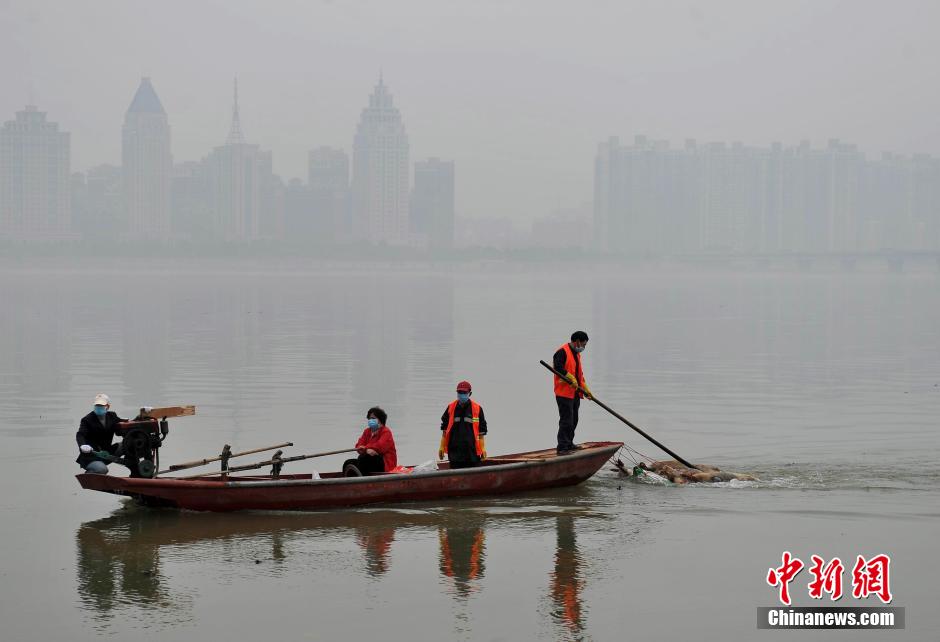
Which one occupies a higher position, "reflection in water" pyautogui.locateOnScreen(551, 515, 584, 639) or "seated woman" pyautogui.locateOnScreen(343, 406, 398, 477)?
"seated woman" pyautogui.locateOnScreen(343, 406, 398, 477)

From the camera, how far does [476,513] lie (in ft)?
44.6

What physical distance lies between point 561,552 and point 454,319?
43107 millimetres

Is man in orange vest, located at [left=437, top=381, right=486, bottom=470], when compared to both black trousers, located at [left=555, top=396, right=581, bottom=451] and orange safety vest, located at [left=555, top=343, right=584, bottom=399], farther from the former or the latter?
orange safety vest, located at [left=555, top=343, right=584, bottom=399]

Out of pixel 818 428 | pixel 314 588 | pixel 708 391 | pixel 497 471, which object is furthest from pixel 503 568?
pixel 708 391

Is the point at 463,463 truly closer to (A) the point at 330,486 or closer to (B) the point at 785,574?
(A) the point at 330,486

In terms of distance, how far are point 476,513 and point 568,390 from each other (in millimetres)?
2397

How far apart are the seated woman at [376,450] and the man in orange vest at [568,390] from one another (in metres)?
2.24

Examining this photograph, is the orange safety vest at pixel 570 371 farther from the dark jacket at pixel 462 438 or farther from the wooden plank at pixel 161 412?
the wooden plank at pixel 161 412

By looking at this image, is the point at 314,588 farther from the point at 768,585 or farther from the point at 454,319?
the point at 454,319

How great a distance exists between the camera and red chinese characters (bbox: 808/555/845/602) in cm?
1073

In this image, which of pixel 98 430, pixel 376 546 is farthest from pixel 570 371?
pixel 98 430

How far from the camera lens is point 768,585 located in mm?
11062

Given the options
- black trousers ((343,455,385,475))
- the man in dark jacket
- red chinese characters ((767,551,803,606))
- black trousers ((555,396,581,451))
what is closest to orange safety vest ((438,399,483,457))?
black trousers ((343,455,385,475))

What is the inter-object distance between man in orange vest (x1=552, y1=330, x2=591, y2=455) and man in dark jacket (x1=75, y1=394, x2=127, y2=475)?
5.22 meters
